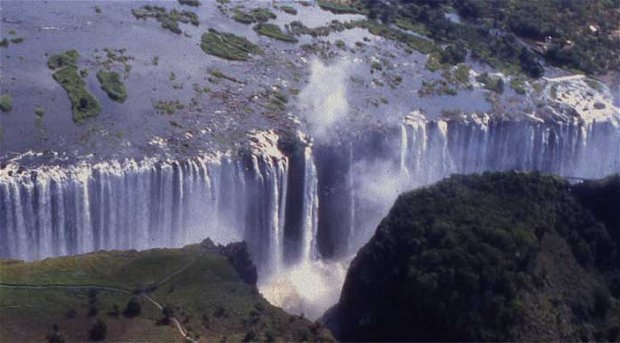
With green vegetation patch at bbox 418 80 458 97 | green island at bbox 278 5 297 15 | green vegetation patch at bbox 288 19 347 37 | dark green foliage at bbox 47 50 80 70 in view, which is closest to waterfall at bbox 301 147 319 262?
green vegetation patch at bbox 418 80 458 97

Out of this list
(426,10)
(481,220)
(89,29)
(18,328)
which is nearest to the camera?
(18,328)

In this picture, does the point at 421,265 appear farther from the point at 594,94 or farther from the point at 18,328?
the point at 594,94

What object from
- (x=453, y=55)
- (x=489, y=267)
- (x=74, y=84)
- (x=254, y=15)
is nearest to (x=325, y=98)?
(x=453, y=55)

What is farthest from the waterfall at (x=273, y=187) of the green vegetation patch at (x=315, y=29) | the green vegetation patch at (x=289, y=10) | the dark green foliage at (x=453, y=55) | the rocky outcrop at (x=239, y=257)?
the green vegetation patch at (x=289, y=10)

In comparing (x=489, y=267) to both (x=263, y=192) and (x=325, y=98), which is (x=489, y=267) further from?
(x=325, y=98)

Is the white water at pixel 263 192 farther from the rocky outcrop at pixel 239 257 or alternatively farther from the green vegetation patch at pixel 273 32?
the green vegetation patch at pixel 273 32

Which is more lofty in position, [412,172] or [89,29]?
[89,29]

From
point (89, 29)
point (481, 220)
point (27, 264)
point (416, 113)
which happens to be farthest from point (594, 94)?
point (27, 264)
